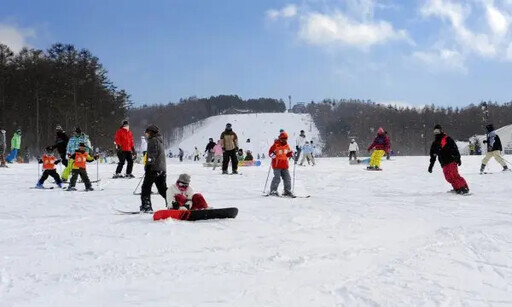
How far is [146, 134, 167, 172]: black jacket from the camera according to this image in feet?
30.2

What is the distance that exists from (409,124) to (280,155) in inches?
4789

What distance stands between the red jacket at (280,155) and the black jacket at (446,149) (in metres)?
3.66

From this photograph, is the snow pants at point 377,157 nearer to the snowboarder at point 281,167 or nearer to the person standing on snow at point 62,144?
the snowboarder at point 281,167

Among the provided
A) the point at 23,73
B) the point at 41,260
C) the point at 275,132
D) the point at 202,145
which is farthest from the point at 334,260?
the point at 275,132

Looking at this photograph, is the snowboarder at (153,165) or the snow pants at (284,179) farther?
the snow pants at (284,179)

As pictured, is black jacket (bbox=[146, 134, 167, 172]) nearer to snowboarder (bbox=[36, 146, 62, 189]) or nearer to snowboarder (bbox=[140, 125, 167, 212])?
snowboarder (bbox=[140, 125, 167, 212])

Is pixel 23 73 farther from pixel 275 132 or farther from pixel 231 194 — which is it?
pixel 275 132

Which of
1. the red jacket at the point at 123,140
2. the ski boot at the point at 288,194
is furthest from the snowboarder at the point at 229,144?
the ski boot at the point at 288,194

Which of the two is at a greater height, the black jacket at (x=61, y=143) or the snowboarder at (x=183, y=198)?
the black jacket at (x=61, y=143)

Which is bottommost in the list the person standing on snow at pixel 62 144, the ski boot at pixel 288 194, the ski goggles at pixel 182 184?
the ski boot at pixel 288 194

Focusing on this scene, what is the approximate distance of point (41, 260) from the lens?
5309 mm

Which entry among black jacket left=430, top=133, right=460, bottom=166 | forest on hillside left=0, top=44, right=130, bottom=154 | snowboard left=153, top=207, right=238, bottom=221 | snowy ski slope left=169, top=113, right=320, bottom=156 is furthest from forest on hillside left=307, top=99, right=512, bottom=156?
snowboard left=153, top=207, right=238, bottom=221

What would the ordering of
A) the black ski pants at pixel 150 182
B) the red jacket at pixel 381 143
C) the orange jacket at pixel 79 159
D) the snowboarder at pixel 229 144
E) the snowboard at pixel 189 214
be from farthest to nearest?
the red jacket at pixel 381 143
the snowboarder at pixel 229 144
the orange jacket at pixel 79 159
the black ski pants at pixel 150 182
the snowboard at pixel 189 214

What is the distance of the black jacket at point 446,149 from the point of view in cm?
1191
